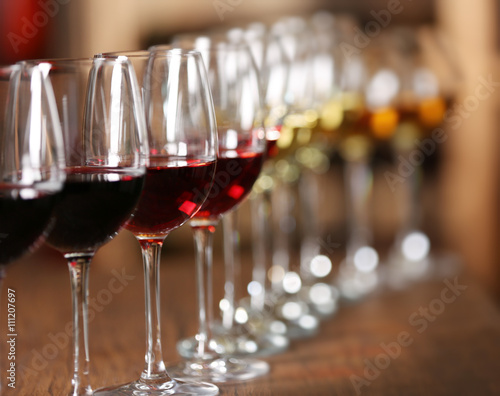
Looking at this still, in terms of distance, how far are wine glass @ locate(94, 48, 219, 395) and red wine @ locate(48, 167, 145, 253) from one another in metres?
0.05

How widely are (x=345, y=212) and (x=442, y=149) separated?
1.50 feet

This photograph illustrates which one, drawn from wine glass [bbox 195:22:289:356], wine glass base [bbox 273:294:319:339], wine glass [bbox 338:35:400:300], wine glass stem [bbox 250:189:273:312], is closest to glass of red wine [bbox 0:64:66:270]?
wine glass [bbox 195:22:289:356]

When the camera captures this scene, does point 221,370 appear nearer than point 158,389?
No

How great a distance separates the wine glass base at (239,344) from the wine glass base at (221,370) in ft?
0.10

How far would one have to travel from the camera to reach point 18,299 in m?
1.20

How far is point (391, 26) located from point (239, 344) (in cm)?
211

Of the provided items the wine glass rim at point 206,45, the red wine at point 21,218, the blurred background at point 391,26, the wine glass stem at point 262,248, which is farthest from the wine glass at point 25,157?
the blurred background at point 391,26

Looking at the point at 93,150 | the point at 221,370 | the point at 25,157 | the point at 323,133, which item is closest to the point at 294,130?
the point at 323,133

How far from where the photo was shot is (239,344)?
38.6 inches

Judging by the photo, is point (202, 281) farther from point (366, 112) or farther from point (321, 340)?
point (366, 112)

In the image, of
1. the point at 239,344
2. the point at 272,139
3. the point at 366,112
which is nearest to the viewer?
the point at 239,344

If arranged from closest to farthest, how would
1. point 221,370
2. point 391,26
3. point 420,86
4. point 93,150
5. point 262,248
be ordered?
1. point 93,150
2. point 221,370
3. point 262,248
4. point 420,86
5. point 391,26

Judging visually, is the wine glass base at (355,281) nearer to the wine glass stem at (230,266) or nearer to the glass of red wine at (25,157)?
the wine glass stem at (230,266)

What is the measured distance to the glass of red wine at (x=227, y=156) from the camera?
89cm
